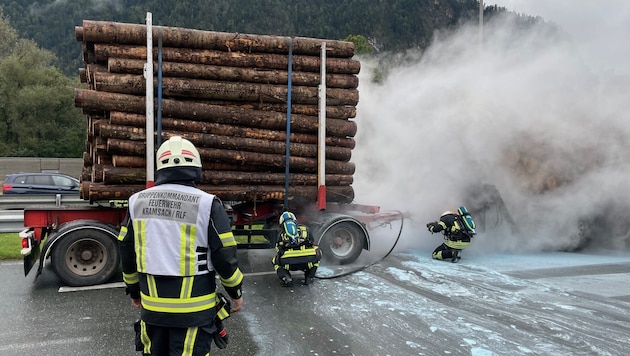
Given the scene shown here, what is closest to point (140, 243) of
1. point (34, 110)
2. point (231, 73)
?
point (231, 73)

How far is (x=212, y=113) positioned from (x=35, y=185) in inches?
550

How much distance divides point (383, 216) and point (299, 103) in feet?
9.50

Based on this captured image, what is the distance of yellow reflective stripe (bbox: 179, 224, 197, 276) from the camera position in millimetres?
2969

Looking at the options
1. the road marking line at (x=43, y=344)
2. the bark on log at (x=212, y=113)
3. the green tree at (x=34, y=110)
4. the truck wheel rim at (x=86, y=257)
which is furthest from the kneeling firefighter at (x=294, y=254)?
the green tree at (x=34, y=110)

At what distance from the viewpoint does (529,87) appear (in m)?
11.0

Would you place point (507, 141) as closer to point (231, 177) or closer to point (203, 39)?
point (231, 177)

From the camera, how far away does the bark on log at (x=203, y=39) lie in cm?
725

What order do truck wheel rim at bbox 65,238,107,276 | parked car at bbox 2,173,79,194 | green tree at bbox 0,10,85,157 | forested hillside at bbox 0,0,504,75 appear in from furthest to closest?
forested hillside at bbox 0,0,504,75, green tree at bbox 0,10,85,157, parked car at bbox 2,173,79,194, truck wheel rim at bbox 65,238,107,276

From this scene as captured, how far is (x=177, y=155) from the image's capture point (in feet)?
9.96

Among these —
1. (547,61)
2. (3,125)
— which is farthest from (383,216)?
(3,125)

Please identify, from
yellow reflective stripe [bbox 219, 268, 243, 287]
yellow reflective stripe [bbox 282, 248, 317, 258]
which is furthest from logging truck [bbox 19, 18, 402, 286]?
yellow reflective stripe [bbox 219, 268, 243, 287]

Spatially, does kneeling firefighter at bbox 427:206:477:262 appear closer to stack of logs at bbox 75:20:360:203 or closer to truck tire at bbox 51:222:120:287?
stack of logs at bbox 75:20:360:203

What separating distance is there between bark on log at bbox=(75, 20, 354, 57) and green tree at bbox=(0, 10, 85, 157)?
31.8 m

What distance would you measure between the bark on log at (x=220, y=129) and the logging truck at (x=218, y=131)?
18 millimetres
